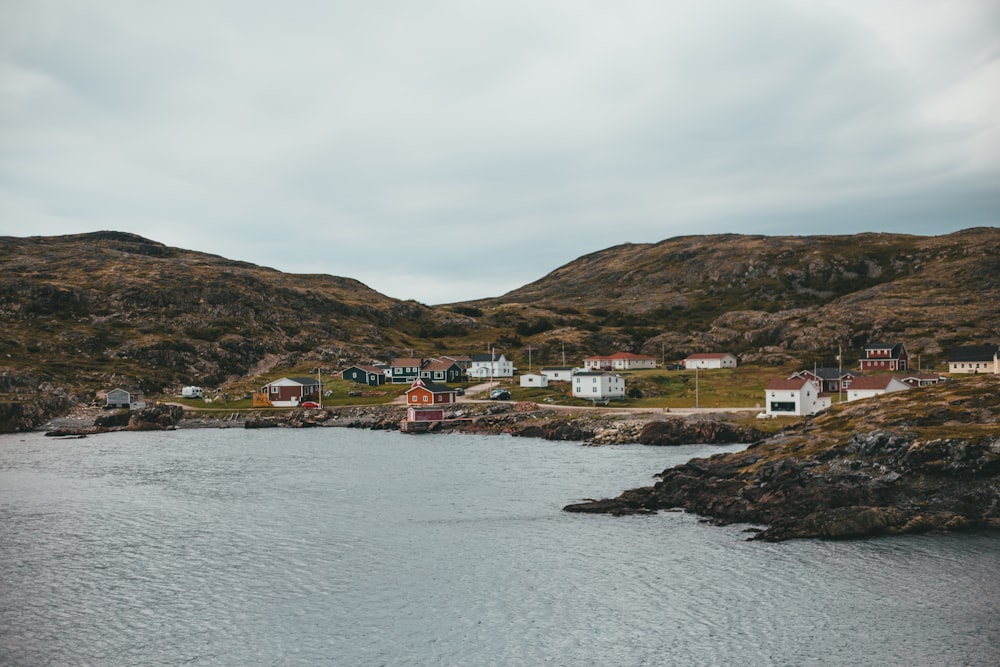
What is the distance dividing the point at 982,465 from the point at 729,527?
64.8ft

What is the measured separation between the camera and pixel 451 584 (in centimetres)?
4634

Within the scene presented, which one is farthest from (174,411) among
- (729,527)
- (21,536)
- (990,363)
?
(990,363)

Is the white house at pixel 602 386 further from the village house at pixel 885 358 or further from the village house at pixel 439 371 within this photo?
the village house at pixel 885 358

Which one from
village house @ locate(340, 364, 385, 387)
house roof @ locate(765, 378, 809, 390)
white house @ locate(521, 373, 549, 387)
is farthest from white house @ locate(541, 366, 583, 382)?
house roof @ locate(765, 378, 809, 390)

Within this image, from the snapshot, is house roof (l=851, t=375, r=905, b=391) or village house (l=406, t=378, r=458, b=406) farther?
village house (l=406, t=378, r=458, b=406)

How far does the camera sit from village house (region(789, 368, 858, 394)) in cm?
12950

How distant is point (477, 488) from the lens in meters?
76.0

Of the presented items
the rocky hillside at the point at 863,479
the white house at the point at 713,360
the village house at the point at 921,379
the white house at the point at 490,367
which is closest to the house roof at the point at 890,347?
the white house at the point at 713,360

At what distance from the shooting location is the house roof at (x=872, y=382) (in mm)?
111500

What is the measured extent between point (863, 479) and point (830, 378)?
77.7 metres

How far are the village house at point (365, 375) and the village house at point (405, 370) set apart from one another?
289 cm

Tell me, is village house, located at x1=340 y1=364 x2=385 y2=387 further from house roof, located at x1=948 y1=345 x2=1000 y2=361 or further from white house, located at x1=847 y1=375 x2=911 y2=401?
house roof, located at x1=948 y1=345 x2=1000 y2=361

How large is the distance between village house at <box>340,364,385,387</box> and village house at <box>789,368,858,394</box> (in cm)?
9264

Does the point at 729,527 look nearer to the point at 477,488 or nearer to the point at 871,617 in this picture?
the point at 871,617
